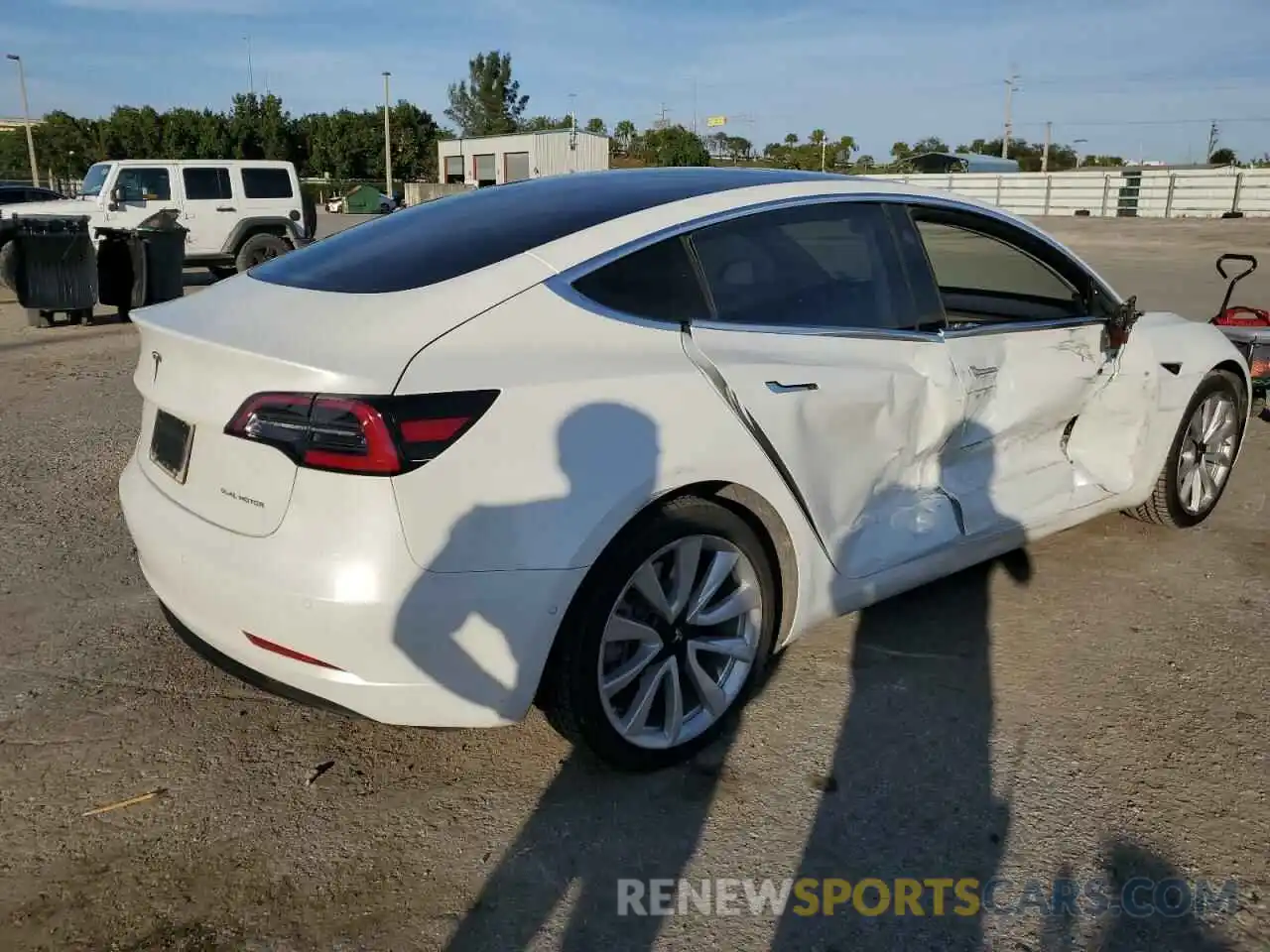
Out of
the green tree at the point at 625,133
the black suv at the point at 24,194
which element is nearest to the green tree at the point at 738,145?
the green tree at the point at 625,133

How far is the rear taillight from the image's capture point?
7.57 feet

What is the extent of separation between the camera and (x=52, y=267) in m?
11.9

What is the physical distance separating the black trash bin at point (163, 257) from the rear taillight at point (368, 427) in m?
11.4

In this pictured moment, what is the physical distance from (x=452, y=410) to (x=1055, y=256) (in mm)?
2835

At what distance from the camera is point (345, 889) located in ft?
8.14

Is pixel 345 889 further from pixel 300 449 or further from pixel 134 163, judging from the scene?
pixel 134 163

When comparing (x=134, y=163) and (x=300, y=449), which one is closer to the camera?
(x=300, y=449)

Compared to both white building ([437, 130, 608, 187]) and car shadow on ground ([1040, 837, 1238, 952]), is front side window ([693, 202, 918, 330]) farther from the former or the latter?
white building ([437, 130, 608, 187])

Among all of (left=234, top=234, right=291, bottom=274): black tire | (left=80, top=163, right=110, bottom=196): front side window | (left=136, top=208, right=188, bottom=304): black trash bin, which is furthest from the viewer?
(left=234, top=234, right=291, bottom=274): black tire

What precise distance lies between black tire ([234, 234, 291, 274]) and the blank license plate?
14706 millimetres

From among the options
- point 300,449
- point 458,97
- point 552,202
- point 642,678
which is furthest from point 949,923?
point 458,97

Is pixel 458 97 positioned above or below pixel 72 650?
above

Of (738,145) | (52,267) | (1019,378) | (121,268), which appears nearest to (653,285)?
(1019,378)

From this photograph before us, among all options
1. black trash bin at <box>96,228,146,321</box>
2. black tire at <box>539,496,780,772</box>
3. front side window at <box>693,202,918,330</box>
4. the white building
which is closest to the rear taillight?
black tire at <box>539,496,780,772</box>
